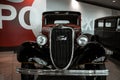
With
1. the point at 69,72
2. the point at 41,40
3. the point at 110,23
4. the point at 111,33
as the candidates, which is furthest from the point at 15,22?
the point at 69,72

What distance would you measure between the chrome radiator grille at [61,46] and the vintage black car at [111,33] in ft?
10.3

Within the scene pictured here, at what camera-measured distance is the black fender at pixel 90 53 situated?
3485 millimetres

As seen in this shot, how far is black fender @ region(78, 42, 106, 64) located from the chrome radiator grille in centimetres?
20

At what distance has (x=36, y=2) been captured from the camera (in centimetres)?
942

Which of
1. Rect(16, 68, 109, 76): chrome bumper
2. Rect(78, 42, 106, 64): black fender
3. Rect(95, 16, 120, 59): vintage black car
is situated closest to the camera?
Rect(16, 68, 109, 76): chrome bumper

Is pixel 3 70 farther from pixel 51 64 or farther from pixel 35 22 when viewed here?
pixel 35 22

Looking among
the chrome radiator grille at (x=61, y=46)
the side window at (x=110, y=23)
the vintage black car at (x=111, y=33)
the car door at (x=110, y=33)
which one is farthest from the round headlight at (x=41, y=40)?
the side window at (x=110, y=23)

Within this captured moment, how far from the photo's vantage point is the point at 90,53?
3.54m

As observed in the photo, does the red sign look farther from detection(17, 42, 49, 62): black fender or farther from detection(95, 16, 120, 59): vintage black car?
detection(17, 42, 49, 62): black fender

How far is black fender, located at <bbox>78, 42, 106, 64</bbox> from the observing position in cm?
349

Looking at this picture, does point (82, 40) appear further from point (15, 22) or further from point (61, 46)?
point (15, 22)

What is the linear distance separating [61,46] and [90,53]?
52 cm

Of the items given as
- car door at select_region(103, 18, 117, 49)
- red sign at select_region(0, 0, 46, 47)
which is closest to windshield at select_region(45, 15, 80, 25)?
car door at select_region(103, 18, 117, 49)

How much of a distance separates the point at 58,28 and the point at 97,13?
34.8 feet
